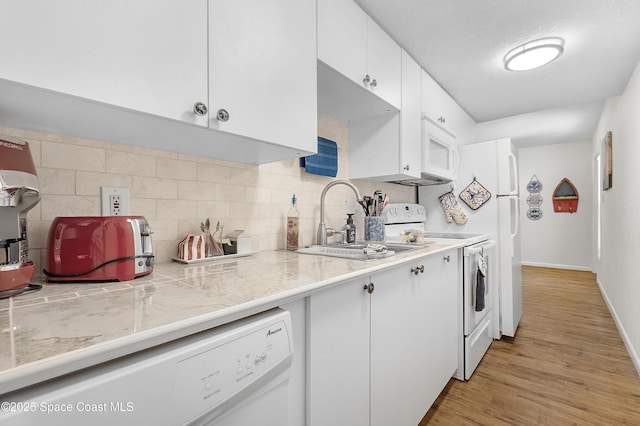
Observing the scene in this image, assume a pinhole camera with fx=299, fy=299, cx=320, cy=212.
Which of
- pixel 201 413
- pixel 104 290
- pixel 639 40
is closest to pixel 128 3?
pixel 104 290

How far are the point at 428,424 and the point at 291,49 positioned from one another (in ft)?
6.39

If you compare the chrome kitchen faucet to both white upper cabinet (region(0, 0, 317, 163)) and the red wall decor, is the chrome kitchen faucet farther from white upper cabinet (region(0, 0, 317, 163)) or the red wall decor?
the red wall decor

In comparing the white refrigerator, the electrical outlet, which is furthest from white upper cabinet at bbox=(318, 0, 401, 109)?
the white refrigerator

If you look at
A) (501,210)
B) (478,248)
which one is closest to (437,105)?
(501,210)

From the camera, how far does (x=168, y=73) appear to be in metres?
0.84

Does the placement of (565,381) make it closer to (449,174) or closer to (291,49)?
(449,174)

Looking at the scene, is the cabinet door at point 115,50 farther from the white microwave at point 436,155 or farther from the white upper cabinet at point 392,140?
the white microwave at point 436,155

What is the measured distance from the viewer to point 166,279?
35.6 inches

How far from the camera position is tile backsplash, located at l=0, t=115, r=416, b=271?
3.10 ft

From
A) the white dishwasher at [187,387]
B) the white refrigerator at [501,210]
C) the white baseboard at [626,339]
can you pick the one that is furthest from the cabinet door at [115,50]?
the white baseboard at [626,339]

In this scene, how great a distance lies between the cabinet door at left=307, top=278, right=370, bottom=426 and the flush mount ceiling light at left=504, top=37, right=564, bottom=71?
213cm

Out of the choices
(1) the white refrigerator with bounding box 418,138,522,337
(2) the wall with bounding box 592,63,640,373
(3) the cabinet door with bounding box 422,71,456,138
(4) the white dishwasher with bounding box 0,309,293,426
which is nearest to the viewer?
(4) the white dishwasher with bounding box 0,309,293,426

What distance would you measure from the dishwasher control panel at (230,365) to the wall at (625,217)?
284 cm

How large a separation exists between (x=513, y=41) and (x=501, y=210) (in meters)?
1.37
